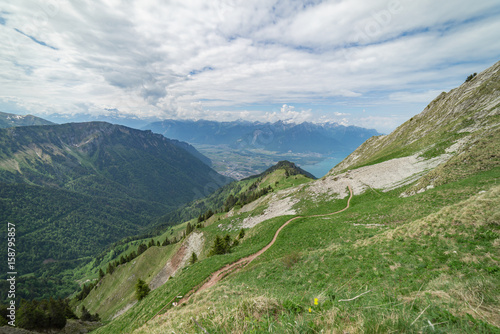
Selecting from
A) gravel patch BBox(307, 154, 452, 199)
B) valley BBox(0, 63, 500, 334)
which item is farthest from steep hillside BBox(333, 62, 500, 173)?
gravel patch BBox(307, 154, 452, 199)

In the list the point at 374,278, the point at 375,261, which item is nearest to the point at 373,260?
the point at 375,261

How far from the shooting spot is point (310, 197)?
48.7 meters

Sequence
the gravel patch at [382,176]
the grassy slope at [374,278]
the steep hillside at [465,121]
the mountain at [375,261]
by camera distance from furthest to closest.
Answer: the gravel patch at [382,176]
the steep hillside at [465,121]
the mountain at [375,261]
the grassy slope at [374,278]

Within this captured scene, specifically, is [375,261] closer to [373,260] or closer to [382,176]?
[373,260]

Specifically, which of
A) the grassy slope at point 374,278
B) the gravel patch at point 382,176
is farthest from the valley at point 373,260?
the gravel patch at point 382,176

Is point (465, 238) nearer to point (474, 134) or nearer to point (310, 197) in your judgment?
point (310, 197)

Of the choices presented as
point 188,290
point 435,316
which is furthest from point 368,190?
point 435,316

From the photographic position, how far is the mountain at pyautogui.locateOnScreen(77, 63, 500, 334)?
15.6 ft

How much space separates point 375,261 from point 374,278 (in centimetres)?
197

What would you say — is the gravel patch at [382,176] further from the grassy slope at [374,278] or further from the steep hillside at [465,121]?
the grassy slope at [374,278]

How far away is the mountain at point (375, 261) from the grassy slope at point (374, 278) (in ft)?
0.17

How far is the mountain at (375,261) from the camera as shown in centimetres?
475

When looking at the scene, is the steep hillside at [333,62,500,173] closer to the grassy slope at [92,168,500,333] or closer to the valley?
the valley

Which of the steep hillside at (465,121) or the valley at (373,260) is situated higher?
the steep hillside at (465,121)
